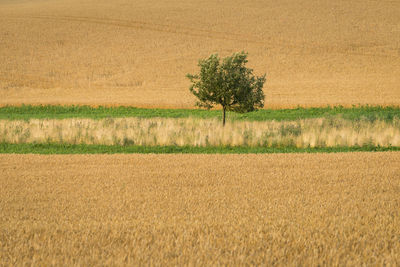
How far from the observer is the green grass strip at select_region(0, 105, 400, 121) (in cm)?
2900

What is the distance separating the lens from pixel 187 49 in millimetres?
57500

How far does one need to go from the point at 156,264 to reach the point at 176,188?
434 centimetres

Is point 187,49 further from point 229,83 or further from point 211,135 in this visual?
point 211,135

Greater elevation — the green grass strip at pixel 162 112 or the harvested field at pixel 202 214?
the green grass strip at pixel 162 112

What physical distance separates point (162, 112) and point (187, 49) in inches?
1077

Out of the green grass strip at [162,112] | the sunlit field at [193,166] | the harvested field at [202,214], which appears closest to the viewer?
the harvested field at [202,214]

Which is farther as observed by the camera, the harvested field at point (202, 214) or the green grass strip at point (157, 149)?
the green grass strip at point (157, 149)

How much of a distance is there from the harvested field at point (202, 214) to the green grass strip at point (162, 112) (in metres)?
17.1

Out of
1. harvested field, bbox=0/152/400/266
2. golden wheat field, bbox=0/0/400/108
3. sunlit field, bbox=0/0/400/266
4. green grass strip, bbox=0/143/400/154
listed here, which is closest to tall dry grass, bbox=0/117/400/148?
sunlit field, bbox=0/0/400/266

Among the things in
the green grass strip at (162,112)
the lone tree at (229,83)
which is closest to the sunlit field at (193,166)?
the green grass strip at (162,112)

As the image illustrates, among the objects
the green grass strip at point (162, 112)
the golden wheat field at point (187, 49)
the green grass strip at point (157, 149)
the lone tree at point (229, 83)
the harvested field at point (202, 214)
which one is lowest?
the green grass strip at point (157, 149)

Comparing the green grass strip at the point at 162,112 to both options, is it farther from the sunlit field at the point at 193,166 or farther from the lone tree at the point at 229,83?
the lone tree at the point at 229,83

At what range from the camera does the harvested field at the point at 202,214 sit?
5.35 m

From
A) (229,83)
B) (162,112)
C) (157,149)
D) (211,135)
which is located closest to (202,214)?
(157,149)
